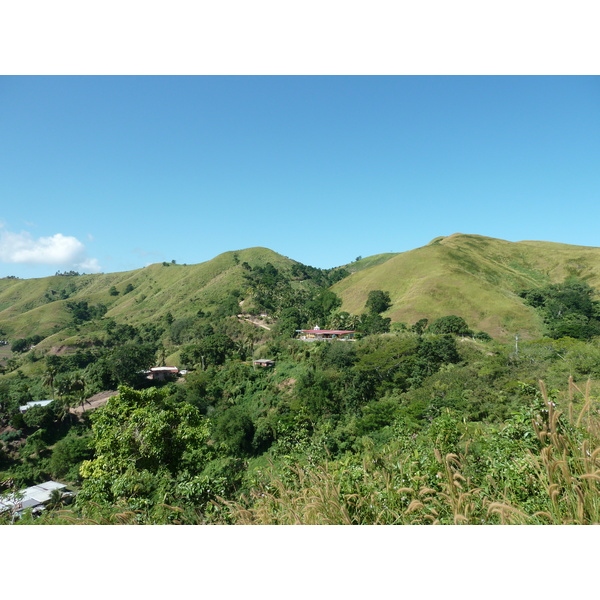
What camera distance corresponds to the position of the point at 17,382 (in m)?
32.0

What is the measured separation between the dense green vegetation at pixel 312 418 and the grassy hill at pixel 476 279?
190 cm

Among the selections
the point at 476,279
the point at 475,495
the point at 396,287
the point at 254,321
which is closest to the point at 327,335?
the point at 254,321

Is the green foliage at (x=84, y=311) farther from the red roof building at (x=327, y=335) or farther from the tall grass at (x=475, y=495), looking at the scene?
the tall grass at (x=475, y=495)

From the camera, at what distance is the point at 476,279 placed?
39594 millimetres

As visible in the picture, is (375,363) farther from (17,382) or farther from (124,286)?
(124,286)

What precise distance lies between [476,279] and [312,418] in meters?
31.1

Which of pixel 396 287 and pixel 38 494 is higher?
pixel 396 287

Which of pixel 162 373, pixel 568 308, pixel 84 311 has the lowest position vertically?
pixel 162 373

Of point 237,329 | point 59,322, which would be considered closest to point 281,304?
point 237,329

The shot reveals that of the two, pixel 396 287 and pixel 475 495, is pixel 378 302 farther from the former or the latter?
pixel 475 495

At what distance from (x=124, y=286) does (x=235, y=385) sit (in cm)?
6683

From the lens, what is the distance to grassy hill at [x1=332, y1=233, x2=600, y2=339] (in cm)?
3133

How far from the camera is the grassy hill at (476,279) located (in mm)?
31328
